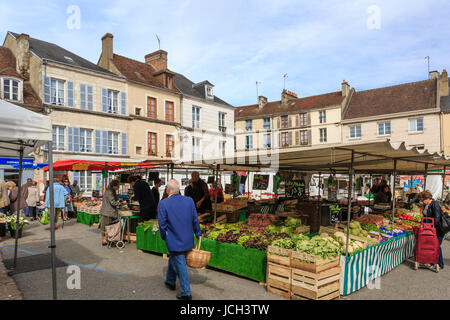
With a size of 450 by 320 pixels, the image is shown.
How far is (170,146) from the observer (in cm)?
2756

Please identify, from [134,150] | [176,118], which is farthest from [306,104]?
[134,150]

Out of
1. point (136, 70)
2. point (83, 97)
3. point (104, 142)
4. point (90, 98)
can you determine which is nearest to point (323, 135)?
point (136, 70)

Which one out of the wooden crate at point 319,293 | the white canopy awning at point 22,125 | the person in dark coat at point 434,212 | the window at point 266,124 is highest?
the window at point 266,124

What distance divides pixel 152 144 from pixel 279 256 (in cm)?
2215

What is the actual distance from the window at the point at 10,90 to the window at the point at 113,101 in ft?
18.6

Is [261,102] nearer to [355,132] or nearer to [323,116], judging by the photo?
[323,116]

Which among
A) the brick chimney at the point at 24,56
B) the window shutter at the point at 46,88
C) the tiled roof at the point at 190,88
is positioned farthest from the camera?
the tiled roof at the point at 190,88

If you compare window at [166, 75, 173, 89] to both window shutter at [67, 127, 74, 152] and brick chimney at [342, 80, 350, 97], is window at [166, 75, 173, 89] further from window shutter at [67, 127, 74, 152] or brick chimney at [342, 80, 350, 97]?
brick chimney at [342, 80, 350, 97]

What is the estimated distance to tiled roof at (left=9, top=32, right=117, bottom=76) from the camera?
70.4ft

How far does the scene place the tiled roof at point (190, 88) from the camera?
30.0 meters

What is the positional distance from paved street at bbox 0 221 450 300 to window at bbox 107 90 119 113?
55.0ft

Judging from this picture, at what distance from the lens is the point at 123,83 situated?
24.4 metres

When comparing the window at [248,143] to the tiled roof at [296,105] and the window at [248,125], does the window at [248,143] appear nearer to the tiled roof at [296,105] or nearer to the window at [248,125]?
the window at [248,125]

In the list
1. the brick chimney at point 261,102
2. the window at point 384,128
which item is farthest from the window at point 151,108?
the window at point 384,128
